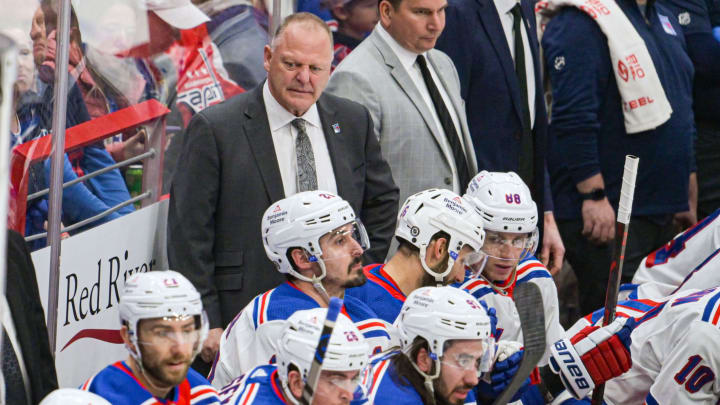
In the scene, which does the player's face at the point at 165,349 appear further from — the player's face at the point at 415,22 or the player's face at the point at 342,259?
the player's face at the point at 415,22

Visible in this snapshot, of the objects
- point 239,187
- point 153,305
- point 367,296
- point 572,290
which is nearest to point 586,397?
point 367,296

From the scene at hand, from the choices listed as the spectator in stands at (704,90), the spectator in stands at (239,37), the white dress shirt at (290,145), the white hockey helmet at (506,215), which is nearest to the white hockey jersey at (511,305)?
the white hockey helmet at (506,215)

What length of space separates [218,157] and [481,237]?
3.30 ft

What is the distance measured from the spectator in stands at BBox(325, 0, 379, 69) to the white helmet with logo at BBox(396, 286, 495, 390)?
2.47 metres

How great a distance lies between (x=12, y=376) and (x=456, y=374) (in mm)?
1256

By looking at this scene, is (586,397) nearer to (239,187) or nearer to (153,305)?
(239,187)

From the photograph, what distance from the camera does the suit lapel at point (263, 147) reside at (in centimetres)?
450

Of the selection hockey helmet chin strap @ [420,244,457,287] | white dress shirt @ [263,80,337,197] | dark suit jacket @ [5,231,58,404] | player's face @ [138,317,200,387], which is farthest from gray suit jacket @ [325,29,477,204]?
player's face @ [138,317,200,387]

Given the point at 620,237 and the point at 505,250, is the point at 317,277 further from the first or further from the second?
the point at 620,237

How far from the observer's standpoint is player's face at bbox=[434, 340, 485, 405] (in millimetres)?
3564

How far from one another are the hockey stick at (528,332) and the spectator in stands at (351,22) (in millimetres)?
Result: 2189

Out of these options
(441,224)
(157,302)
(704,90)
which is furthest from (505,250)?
(704,90)

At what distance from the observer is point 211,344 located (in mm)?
4230

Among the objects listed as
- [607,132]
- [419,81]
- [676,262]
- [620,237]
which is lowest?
[676,262]
